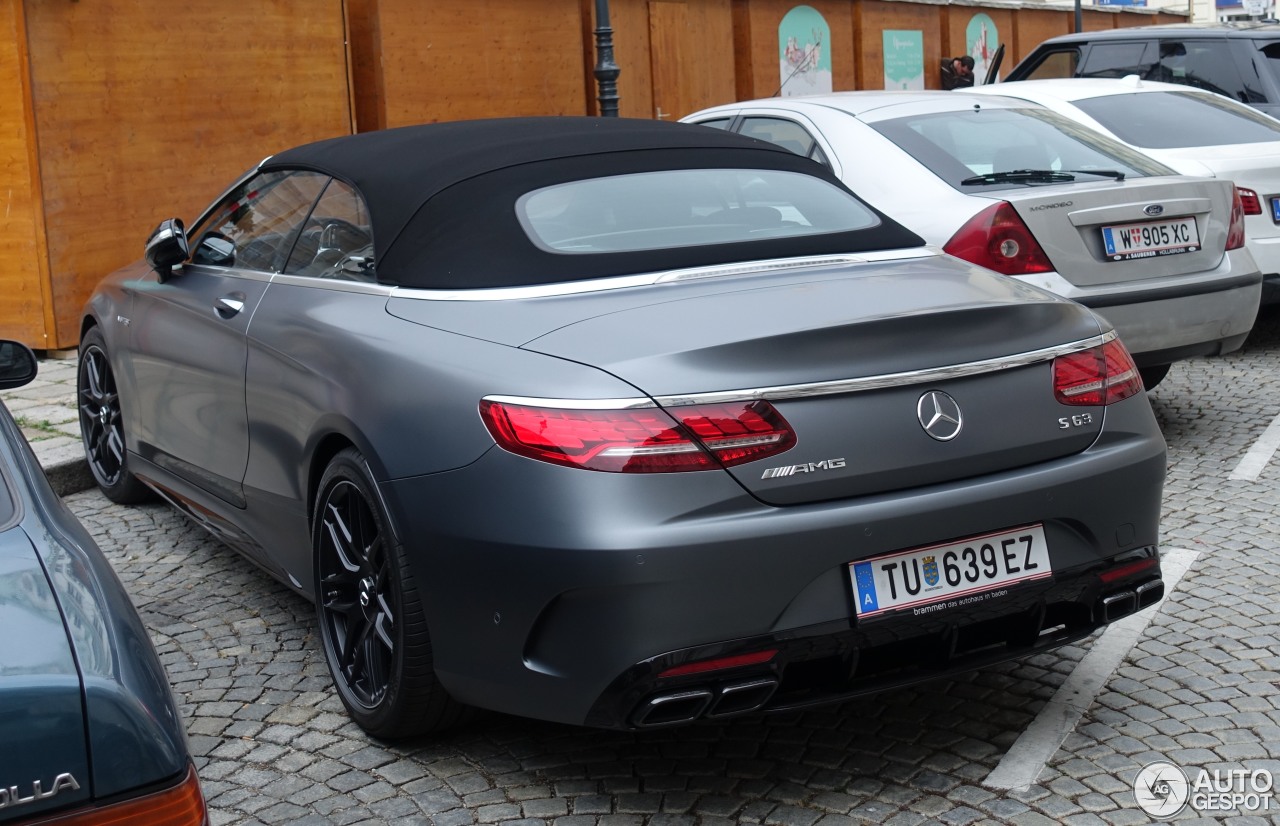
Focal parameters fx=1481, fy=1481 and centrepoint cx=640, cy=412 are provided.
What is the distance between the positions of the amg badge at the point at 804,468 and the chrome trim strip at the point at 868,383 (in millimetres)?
139

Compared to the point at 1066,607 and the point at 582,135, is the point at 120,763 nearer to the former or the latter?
the point at 1066,607

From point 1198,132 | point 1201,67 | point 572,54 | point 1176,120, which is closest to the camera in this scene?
point 1198,132

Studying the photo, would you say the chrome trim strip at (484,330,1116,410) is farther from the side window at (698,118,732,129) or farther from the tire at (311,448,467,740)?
the side window at (698,118,732,129)

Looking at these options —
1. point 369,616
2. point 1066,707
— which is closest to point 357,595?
point 369,616

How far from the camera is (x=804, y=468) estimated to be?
304 centimetres

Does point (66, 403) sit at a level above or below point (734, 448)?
below

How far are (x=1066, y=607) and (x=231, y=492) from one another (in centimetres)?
257

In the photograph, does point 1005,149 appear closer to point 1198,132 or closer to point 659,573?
point 1198,132

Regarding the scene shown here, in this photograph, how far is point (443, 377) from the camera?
10.9 ft

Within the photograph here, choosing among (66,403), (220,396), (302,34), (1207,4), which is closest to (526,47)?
(302,34)

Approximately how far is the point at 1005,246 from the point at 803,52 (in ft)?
44.6

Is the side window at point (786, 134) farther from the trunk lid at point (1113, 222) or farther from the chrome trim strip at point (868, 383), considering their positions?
the chrome trim strip at point (868, 383)

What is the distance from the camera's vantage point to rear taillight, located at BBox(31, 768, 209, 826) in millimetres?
1808

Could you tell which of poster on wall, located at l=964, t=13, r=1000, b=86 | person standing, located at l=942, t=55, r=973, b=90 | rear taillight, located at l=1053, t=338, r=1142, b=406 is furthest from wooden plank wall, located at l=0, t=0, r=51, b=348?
poster on wall, located at l=964, t=13, r=1000, b=86
